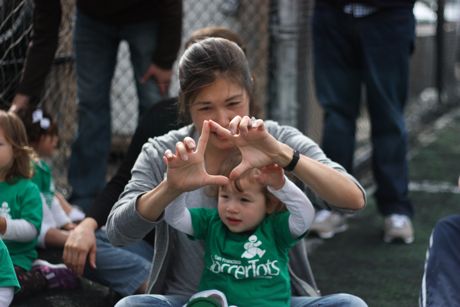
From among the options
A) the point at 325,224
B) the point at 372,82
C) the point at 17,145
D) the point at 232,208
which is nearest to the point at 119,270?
the point at 17,145

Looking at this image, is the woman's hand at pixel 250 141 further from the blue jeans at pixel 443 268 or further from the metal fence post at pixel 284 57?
the metal fence post at pixel 284 57

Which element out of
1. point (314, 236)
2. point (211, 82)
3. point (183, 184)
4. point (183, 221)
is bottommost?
point (314, 236)

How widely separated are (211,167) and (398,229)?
6.14ft

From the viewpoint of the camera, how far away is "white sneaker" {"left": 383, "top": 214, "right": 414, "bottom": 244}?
4379 millimetres

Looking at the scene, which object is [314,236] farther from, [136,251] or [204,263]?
[204,263]

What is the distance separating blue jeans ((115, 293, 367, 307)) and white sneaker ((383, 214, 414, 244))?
168 centimetres

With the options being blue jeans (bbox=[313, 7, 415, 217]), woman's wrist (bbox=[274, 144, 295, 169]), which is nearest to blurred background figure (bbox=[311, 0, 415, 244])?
blue jeans (bbox=[313, 7, 415, 217])

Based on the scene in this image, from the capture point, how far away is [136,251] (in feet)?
11.3

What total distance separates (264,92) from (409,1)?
108 centimetres

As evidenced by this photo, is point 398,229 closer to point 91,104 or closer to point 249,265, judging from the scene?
point 91,104

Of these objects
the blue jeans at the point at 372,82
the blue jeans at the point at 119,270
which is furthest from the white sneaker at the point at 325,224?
the blue jeans at the point at 119,270

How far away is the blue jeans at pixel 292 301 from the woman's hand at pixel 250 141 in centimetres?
48

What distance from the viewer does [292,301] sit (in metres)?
2.79

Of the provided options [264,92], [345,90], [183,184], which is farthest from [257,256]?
[264,92]
